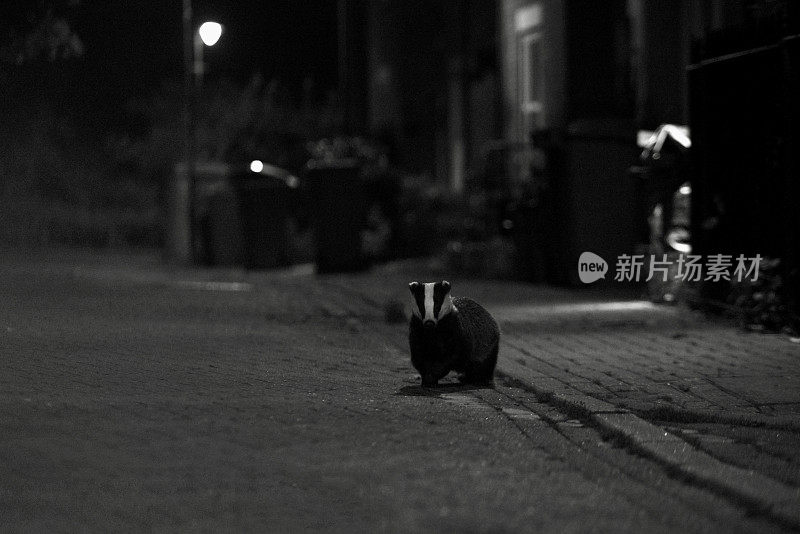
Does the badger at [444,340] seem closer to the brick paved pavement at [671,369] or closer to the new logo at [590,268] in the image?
the brick paved pavement at [671,369]

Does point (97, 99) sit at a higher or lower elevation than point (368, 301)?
higher

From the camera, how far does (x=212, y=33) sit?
27.3m

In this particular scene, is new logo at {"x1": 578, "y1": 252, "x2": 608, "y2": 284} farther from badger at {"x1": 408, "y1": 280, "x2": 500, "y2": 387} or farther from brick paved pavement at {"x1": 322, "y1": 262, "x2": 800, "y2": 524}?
badger at {"x1": 408, "y1": 280, "x2": 500, "y2": 387}

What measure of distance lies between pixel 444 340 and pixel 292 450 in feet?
8.38

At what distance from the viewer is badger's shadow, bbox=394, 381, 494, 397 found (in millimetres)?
9320

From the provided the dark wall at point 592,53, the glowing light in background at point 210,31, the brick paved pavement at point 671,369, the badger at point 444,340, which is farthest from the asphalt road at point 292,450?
the glowing light in background at point 210,31

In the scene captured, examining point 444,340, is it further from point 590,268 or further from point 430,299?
point 590,268

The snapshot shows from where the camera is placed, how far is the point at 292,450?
721 centimetres

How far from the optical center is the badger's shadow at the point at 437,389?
30.6ft

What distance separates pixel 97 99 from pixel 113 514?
129ft

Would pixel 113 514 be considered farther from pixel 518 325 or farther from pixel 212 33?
pixel 212 33

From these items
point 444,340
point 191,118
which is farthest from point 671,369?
point 191,118

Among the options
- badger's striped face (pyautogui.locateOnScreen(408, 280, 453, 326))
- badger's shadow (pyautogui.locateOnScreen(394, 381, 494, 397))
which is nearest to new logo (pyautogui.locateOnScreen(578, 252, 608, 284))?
badger's shadow (pyautogui.locateOnScreen(394, 381, 494, 397))

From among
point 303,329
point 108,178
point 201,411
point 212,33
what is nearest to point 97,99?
point 108,178
